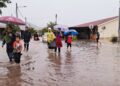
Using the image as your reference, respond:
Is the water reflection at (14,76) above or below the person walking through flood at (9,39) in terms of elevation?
below

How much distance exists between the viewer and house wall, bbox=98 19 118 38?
56.4 metres

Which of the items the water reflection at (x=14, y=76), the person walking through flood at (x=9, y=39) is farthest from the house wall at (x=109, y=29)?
the water reflection at (x=14, y=76)

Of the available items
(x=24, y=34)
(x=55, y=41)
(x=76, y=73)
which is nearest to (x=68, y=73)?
(x=76, y=73)

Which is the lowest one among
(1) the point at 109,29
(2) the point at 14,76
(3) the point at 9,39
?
(2) the point at 14,76

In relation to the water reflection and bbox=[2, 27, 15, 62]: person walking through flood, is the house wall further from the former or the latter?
the water reflection

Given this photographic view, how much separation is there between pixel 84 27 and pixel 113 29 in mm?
7032

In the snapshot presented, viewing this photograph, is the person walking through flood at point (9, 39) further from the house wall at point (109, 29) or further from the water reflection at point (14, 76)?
the house wall at point (109, 29)

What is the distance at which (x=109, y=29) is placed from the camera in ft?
187

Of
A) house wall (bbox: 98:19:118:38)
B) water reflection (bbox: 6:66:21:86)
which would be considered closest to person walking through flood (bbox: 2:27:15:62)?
water reflection (bbox: 6:66:21:86)

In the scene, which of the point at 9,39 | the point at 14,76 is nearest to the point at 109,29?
the point at 9,39

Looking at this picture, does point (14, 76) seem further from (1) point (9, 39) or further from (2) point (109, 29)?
(2) point (109, 29)

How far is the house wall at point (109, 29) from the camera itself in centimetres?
5641

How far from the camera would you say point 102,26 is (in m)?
56.2

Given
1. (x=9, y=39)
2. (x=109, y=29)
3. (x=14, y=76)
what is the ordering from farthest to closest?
(x=109, y=29)
(x=9, y=39)
(x=14, y=76)
